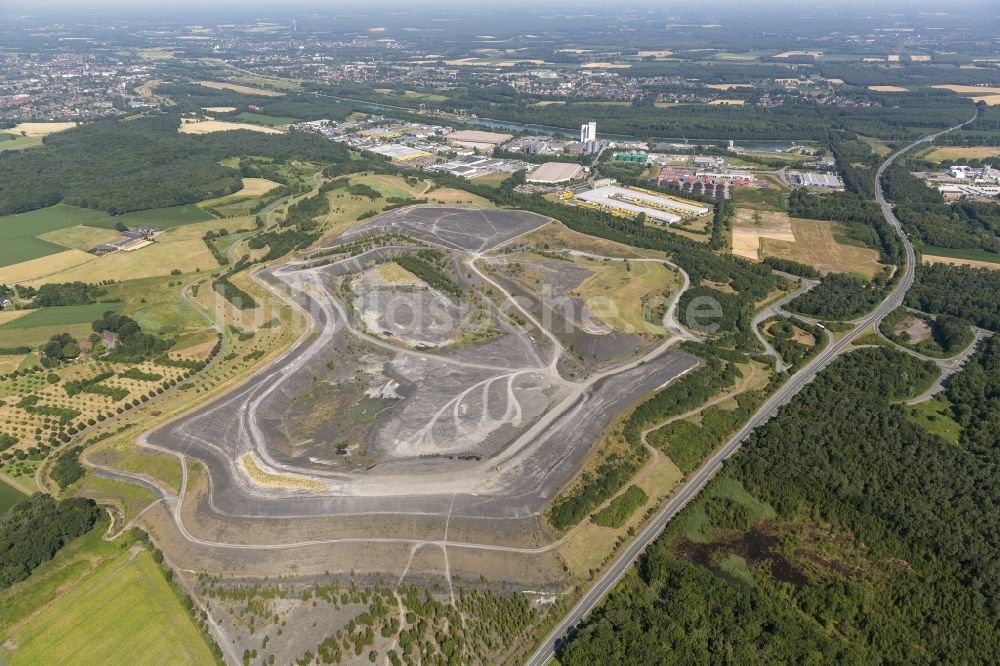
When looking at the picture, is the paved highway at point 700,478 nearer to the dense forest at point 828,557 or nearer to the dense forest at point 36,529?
the dense forest at point 828,557

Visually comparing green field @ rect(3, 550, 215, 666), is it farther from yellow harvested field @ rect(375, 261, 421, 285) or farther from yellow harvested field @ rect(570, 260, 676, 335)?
yellow harvested field @ rect(570, 260, 676, 335)

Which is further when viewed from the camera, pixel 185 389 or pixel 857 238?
pixel 857 238

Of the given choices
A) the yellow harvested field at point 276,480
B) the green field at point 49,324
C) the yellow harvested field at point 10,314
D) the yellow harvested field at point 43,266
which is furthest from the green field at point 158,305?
the yellow harvested field at point 276,480

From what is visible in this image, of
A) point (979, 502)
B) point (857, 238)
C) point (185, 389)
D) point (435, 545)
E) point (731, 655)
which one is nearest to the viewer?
point (731, 655)

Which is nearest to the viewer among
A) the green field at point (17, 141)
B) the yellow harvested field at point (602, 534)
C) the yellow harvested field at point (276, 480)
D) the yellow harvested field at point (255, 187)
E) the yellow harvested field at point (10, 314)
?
the yellow harvested field at point (602, 534)

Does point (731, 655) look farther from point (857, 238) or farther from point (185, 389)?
point (857, 238)

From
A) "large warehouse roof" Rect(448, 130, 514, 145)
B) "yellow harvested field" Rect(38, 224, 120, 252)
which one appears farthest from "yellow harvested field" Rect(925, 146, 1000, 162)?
"yellow harvested field" Rect(38, 224, 120, 252)

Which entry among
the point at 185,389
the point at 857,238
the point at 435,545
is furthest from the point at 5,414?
the point at 857,238
